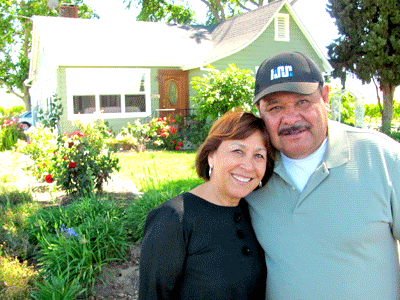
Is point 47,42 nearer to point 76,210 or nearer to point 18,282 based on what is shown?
point 76,210

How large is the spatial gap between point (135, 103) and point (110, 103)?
0.95 m

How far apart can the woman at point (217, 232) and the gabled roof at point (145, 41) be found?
42.0 feet

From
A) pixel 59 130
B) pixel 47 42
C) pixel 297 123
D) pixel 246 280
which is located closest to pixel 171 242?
pixel 246 280

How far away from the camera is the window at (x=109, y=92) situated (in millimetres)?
14773

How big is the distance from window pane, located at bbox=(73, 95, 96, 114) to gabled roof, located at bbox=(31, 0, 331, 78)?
50.2 inches

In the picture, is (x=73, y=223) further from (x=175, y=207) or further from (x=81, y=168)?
(x=175, y=207)

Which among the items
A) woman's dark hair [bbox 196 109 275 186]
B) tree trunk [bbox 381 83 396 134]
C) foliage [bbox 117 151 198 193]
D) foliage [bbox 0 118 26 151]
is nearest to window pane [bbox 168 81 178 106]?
foliage [bbox 117 151 198 193]

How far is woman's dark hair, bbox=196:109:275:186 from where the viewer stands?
208cm

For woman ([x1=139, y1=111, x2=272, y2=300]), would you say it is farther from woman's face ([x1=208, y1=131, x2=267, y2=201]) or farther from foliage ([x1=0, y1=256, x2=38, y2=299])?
foliage ([x1=0, y1=256, x2=38, y2=299])

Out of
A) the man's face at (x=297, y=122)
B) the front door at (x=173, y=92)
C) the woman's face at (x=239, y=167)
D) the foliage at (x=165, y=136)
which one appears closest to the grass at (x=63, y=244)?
the woman's face at (x=239, y=167)

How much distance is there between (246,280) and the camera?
6.50ft

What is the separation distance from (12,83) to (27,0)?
6685 millimetres

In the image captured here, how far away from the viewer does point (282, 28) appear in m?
16.6

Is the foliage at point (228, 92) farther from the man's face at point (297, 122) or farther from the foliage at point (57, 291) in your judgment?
the man's face at point (297, 122)
